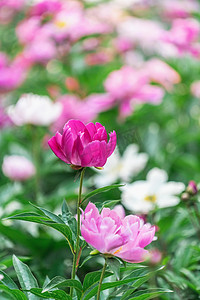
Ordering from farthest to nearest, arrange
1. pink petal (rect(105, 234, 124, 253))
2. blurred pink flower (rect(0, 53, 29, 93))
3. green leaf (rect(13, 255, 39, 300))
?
blurred pink flower (rect(0, 53, 29, 93))
green leaf (rect(13, 255, 39, 300))
pink petal (rect(105, 234, 124, 253))

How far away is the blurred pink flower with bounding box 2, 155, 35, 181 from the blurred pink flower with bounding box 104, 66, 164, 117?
36cm

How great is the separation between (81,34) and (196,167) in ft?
2.10

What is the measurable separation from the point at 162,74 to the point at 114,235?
1237 mm

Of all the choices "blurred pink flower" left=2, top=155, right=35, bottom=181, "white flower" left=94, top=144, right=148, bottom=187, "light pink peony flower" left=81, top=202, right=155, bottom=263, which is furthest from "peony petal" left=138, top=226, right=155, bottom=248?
"blurred pink flower" left=2, top=155, right=35, bottom=181

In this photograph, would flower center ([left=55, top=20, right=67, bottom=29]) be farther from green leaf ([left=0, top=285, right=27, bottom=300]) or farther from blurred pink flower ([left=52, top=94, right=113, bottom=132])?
green leaf ([left=0, top=285, right=27, bottom=300])

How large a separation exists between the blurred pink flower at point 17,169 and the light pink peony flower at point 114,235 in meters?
0.80

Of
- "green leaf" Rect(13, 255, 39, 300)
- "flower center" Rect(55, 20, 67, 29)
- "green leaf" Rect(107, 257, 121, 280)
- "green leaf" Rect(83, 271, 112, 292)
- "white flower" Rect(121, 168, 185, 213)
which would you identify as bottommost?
"flower center" Rect(55, 20, 67, 29)

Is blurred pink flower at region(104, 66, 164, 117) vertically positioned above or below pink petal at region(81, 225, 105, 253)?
below

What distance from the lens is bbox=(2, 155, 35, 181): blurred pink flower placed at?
1.46 m

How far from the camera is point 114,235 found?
0.65 metres

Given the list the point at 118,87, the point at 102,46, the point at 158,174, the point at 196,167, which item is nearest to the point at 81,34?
the point at 118,87

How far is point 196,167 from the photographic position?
1523mm

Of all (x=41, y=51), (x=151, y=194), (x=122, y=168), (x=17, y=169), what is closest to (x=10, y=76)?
(x=41, y=51)

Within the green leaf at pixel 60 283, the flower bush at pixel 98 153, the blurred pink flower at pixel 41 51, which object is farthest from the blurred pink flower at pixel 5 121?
the green leaf at pixel 60 283
